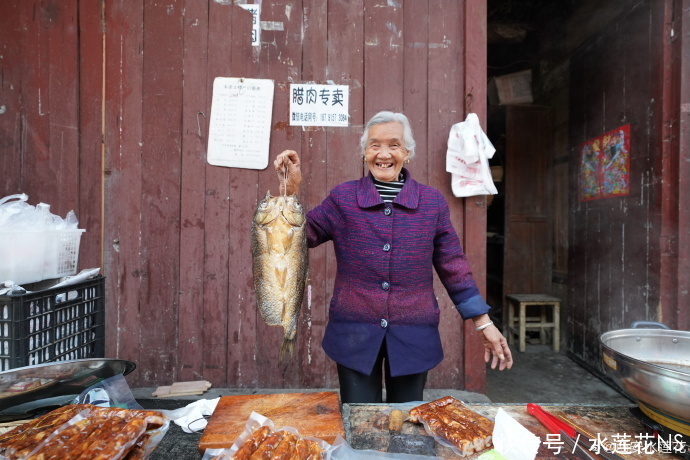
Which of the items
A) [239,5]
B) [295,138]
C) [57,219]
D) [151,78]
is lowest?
[57,219]

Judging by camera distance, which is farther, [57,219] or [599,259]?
[599,259]

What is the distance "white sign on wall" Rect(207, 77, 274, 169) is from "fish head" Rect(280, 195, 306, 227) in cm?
174

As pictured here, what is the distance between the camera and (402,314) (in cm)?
215

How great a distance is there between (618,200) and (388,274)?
3.74 metres

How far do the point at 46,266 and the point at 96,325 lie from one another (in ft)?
1.42

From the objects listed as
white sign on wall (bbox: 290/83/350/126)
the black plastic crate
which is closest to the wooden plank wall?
white sign on wall (bbox: 290/83/350/126)

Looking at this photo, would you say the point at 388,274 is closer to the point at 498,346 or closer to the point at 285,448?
the point at 498,346

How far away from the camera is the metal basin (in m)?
1.21

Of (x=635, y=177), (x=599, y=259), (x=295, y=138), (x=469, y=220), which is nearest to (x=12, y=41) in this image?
(x=295, y=138)

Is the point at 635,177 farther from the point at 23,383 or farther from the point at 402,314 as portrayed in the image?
the point at 23,383

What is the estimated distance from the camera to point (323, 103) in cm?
361

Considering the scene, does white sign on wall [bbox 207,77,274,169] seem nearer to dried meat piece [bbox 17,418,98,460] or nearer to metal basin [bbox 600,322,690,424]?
dried meat piece [bbox 17,418,98,460]

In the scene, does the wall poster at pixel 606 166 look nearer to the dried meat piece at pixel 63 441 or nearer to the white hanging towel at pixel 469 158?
the white hanging towel at pixel 469 158

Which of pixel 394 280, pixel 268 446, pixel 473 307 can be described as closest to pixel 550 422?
pixel 473 307
